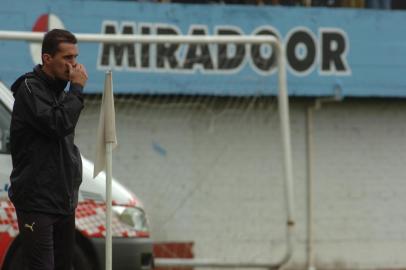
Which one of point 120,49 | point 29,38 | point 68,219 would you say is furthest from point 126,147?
point 68,219

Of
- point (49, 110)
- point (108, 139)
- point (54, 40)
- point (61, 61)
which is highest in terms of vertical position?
point (54, 40)

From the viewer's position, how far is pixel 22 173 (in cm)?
591

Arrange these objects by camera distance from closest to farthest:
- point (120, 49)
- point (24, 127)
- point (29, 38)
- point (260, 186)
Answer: point (24, 127) < point (29, 38) < point (120, 49) < point (260, 186)

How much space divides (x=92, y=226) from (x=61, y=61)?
262 cm

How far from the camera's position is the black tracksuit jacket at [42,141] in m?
5.80

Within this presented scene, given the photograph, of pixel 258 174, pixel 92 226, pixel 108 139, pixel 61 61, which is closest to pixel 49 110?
pixel 61 61

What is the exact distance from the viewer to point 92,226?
8.31 meters

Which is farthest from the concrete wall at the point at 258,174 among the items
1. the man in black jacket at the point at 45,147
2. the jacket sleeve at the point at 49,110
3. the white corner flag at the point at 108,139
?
the jacket sleeve at the point at 49,110

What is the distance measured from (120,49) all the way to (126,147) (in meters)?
1.08

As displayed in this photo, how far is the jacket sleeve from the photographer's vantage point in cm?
577

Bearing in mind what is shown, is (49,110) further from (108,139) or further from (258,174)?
(258,174)

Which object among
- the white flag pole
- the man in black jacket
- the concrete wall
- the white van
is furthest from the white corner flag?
the concrete wall

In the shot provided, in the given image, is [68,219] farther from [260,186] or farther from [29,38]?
[260,186]

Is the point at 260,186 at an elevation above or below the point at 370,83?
below
